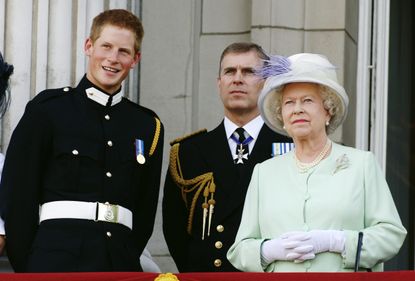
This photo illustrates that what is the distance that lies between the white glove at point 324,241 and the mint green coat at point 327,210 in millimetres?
26

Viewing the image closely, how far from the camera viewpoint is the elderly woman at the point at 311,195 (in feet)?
24.0

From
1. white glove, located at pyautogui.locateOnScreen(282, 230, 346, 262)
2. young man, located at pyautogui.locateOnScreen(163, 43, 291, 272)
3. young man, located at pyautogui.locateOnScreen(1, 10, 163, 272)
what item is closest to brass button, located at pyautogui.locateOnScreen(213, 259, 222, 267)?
young man, located at pyautogui.locateOnScreen(163, 43, 291, 272)

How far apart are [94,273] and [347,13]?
10.3 ft

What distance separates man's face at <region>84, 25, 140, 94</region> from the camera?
8.05 m

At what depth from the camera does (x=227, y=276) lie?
23.5ft

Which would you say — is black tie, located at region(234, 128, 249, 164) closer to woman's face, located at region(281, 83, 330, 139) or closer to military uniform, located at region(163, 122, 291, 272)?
military uniform, located at region(163, 122, 291, 272)

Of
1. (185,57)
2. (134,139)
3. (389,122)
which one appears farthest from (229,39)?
(134,139)

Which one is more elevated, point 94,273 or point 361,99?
point 361,99

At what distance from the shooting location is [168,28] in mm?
10000

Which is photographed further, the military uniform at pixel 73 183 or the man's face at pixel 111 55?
the man's face at pixel 111 55

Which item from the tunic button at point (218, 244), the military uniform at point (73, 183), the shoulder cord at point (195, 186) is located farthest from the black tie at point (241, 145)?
the military uniform at point (73, 183)

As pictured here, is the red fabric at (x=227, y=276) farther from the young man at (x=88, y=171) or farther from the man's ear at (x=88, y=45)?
the man's ear at (x=88, y=45)

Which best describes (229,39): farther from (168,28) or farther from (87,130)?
(87,130)

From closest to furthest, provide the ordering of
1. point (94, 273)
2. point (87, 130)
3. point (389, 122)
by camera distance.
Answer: point (94, 273), point (87, 130), point (389, 122)
